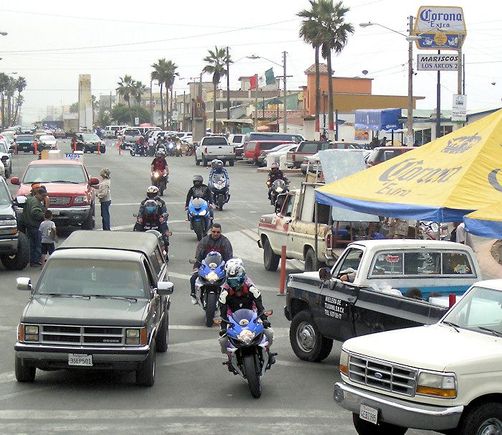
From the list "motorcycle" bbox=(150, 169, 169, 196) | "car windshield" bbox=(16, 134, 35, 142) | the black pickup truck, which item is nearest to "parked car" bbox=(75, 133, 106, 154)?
"car windshield" bbox=(16, 134, 35, 142)

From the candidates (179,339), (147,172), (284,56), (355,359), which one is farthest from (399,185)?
(284,56)

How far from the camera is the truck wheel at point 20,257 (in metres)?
22.7

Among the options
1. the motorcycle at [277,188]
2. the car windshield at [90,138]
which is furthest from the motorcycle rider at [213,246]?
the car windshield at [90,138]

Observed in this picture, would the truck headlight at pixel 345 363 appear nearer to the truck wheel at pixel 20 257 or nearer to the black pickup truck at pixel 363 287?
the black pickup truck at pixel 363 287

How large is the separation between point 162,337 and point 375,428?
17.5ft

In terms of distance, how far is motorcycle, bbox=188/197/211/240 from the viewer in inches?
1072

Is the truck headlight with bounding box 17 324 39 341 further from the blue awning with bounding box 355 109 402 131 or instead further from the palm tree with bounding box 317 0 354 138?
the palm tree with bounding box 317 0 354 138

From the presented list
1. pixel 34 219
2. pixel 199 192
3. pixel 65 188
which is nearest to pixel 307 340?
pixel 34 219

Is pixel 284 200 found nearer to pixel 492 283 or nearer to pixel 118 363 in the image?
pixel 118 363

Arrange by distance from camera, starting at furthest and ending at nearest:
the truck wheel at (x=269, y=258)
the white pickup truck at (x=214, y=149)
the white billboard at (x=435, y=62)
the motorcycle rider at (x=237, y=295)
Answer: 1. the white pickup truck at (x=214, y=149)
2. the white billboard at (x=435, y=62)
3. the truck wheel at (x=269, y=258)
4. the motorcycle rider at (x=237, y=295)

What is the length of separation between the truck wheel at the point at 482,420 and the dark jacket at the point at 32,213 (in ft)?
49.8

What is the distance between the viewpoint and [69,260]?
13750mm

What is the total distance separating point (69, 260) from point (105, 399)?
2.12 metres

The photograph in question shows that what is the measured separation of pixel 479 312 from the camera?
10.5 metres
